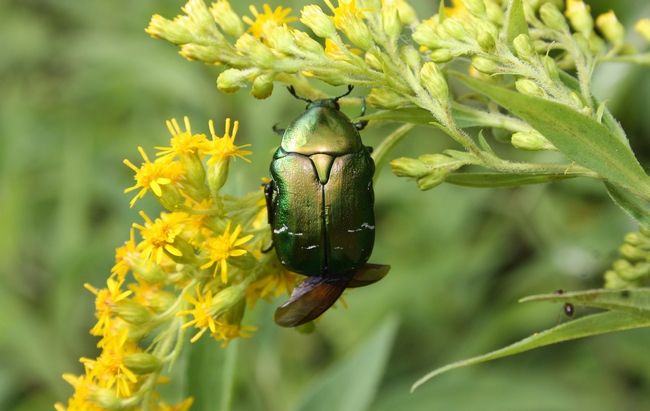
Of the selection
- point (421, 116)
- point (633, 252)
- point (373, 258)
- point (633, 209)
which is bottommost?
point (373, 258)

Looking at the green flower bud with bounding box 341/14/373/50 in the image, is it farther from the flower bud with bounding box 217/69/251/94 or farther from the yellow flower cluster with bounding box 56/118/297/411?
the yellow flower cluster with bounding box 56/118/297/411

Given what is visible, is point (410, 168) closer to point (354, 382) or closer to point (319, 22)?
point (319, 22)

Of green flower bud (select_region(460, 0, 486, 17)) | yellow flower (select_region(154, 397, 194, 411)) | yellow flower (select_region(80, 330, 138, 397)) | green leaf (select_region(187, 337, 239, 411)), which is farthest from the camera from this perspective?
green leaf (select_region(187, 337, 239, 411))

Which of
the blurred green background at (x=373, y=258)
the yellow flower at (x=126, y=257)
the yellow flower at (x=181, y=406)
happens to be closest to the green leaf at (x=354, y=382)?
the blurred green background at (x=373, y=258)

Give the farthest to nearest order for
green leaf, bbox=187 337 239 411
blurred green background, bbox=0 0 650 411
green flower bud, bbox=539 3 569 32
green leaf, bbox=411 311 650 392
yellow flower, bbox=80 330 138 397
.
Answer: blurred green background, bbox=0 0 650 411 < green leaf, bbox=187 337 239 411 < yellow flower, bbox=80 330 138 397 < green flower bud, bbox=539 3 569 32 < green leaf, bbox=411 311 650 392

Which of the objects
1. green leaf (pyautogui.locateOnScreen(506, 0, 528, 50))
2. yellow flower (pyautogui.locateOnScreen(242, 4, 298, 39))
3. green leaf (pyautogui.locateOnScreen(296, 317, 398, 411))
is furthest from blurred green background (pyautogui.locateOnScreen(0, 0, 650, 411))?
green leaf (pyautogui.locateOnScreen(506, 0, 528, 50))

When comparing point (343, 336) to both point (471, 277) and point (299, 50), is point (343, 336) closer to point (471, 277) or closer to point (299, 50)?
point (471, 277)

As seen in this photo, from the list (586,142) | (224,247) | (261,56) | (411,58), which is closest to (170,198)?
(224,247)

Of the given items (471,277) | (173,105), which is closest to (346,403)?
(471,277)
